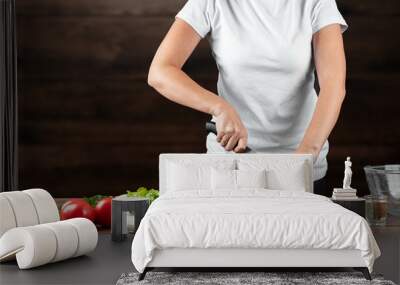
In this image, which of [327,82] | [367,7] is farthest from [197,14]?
[367,7]

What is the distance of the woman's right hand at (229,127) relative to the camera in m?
4.16

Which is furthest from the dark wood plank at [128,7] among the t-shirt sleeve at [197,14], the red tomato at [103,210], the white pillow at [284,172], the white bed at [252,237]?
the white bed at [252,237]

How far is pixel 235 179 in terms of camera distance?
439cm

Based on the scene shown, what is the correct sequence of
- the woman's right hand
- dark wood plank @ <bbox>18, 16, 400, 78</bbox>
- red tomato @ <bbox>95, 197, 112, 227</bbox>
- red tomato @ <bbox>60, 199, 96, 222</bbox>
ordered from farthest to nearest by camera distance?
dark wood plank @ <bbox>18, 16, 400, 78</bbox>
red tomato @ <bbox>95, 197, 112, 227</bbox>
red tomato @ <bbox>60, 199, 96, 222</bbox>
the woman's right hand

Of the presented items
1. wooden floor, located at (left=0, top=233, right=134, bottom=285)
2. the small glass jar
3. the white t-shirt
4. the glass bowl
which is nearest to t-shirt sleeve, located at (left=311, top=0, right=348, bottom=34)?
the white t-shirt

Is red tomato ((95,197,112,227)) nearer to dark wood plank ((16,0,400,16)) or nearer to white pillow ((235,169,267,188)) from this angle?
white pillow ((235,169,267,188))

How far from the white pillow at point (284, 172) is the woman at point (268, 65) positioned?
4.0 inches

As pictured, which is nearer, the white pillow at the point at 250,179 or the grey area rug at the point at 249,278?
the grey area rug at the point at 249,278

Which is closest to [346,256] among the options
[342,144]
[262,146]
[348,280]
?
[348,280]

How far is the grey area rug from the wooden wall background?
290 cm

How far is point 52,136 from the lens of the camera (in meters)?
6.43

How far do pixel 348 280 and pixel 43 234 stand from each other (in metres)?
1.47

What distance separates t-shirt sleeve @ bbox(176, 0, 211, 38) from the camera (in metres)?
4.45

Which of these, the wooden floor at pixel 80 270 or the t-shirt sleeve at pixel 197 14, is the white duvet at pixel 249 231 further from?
the t-shirt sleeve at pixel 197 14
